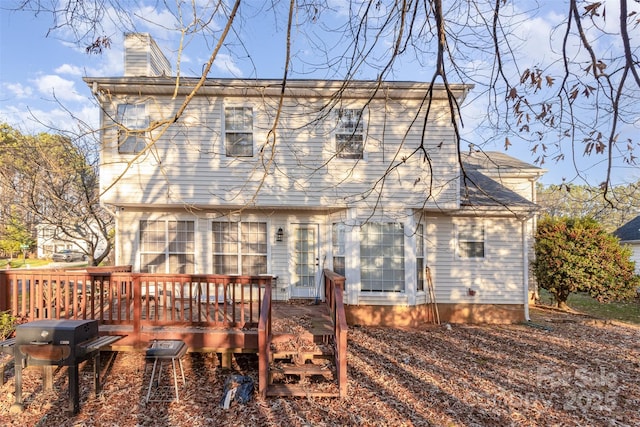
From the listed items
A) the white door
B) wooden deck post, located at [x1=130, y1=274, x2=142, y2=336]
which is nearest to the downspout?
the white door

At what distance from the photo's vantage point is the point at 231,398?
4340mm

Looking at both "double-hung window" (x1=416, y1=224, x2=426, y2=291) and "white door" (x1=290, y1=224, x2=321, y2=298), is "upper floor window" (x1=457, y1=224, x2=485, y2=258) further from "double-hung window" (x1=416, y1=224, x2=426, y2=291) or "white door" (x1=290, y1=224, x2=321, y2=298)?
"white door" (x1=290, y1=224, x2=321, y2=298)

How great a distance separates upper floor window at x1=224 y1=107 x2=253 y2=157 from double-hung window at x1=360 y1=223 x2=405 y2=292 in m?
3.56

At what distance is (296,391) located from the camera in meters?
4.45

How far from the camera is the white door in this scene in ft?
28.7

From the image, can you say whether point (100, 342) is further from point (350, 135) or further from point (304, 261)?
point (350, 135)

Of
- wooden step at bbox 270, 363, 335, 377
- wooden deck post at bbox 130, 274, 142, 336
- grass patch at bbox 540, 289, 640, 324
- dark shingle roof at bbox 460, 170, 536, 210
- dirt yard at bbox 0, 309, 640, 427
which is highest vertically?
dark shingle roof at bbox 460, 170, 536, 210

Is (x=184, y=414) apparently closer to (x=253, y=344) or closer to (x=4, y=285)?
(x=253, y=344)

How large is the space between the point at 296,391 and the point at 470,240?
644 centimetres

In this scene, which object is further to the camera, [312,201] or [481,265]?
[481,265]

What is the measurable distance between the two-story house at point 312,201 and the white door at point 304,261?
0.09ft

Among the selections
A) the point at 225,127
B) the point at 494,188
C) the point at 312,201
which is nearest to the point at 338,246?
the point at 312,201

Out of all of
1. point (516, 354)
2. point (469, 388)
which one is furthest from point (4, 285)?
point (516, 354)

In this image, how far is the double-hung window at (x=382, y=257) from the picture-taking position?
8094mm
